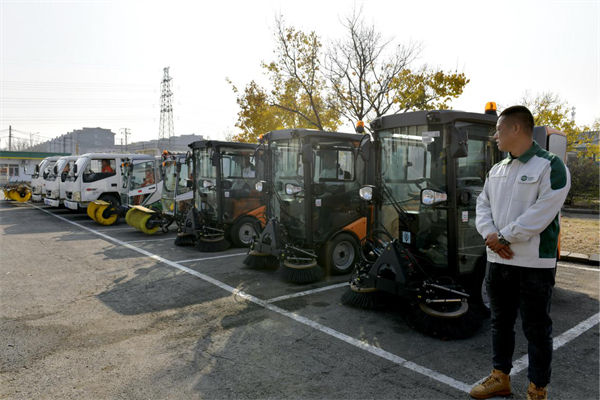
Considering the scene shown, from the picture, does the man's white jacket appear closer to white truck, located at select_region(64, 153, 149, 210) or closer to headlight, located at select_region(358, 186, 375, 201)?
headlight, located at select_region(358, 186, 375, 201)

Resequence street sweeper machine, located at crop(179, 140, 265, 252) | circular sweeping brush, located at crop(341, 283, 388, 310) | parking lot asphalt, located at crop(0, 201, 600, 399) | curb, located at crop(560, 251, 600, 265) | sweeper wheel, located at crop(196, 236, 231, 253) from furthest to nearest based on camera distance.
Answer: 1. street sweeper machine, located at crop(179, 140, 265, 252)
2. sweeper wheel, located at crop(196, 236, 231, 253)
3. curb, located at crop(560, 251, 600, 265)
4. circular sweeping brush, located at crop(341, 283, 388, 310)
5. parking lot asphalt, located at crop(0, 201, 600, 399)

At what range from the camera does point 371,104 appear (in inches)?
609

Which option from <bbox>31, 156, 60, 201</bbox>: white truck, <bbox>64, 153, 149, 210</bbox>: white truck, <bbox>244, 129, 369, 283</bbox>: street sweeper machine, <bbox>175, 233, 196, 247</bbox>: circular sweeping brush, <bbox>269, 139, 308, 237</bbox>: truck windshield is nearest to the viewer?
<bbox>244, 129, 369, 283</bbox>: street sweeper machine

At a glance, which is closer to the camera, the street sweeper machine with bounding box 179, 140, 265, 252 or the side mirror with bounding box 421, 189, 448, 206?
the side mirror with bounding box 421, 189, 448, 206

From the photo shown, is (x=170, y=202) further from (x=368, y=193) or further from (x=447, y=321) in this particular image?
(x=447, y=321)

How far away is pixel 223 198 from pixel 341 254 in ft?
11.4

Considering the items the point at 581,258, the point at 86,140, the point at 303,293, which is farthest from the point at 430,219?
the point at 86,140

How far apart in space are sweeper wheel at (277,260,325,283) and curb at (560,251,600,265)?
17.0 feet

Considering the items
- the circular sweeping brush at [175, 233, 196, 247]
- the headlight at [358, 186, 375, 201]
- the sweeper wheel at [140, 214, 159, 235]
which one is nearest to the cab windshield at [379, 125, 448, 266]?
the headlight at [358, 186, 375, 201]

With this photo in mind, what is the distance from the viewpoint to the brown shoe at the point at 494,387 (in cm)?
305

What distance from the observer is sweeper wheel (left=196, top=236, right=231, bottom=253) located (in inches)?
356

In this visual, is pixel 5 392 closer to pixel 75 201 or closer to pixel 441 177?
pixel 441 177

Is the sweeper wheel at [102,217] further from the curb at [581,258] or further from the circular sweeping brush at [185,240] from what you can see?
the curb at [581,258]

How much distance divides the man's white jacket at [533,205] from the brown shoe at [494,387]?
91 cm
